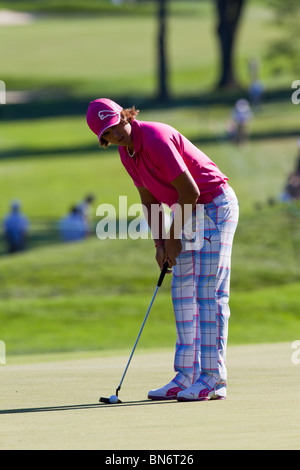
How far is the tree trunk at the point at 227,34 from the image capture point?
5353 centimetres

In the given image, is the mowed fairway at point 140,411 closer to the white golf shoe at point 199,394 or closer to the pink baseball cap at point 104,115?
the white golf shoe at point 199,394

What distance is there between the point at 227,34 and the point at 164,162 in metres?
50.0

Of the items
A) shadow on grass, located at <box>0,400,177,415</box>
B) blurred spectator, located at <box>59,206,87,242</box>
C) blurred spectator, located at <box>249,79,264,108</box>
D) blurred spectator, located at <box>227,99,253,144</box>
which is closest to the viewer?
shadow on grass, located at <box>0,400,177,415</box>

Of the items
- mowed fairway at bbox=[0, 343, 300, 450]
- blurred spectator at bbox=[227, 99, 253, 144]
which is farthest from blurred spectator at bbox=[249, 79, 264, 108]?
mowed fairway at bbox=[0, 343, 300, 450]

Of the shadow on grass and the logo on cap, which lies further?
the logo on cap

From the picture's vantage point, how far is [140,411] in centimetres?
538

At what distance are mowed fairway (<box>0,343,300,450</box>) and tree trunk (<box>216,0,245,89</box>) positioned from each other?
47013mm

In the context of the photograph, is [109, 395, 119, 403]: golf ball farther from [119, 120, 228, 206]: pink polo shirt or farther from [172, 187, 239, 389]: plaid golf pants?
[119, 120, 228, 206]: pink polo shirt

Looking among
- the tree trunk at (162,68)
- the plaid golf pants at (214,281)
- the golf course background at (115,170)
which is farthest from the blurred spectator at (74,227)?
the tree trunk at (162,68)

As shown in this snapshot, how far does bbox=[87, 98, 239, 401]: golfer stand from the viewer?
5.78 m

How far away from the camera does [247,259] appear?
18.6 m
